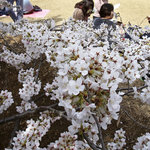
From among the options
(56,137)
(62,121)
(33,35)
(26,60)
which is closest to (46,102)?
(62,121)

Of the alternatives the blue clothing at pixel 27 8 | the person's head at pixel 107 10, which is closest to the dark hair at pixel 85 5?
the person's head at pixel 107 10

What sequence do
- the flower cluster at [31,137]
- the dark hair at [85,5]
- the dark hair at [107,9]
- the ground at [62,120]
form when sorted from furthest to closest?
1. the dark hair at [85,5]
2. the dark hair at [107,9]
3. the ground at [62,120]
4. the flower cluster at [31,137]

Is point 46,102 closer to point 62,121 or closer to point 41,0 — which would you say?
point 62,121

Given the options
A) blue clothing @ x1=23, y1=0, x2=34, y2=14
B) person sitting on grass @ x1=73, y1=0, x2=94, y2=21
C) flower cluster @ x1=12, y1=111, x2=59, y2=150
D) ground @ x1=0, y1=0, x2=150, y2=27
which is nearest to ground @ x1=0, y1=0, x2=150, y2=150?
flower cluster @ x1=12, y1=111, x2=59, y2=150

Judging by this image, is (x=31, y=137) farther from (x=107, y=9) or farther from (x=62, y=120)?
(x=107, y=9)

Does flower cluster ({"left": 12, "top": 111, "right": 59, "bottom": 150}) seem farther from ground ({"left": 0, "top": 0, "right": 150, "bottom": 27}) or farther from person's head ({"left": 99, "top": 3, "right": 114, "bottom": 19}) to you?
ground ({"left": 0, "top": 0, "right": 150, "bottom": 27})

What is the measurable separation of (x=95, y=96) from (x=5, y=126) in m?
2.41

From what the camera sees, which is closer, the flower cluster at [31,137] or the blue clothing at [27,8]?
the flower cluster at [31,137]

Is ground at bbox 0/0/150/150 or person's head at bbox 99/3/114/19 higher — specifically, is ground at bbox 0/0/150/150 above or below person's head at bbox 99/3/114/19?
below

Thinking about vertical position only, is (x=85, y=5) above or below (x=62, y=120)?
above

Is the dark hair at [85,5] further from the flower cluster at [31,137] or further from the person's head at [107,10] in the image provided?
the flower cluster at [31,137]

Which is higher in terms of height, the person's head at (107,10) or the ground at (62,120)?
the person's head at (107,10)

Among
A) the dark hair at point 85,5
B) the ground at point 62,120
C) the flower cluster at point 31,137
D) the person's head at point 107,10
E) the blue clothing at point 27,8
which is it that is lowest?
the ground at point 62,120

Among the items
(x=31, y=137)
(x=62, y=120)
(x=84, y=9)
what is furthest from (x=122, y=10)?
(x=31, y=137)
